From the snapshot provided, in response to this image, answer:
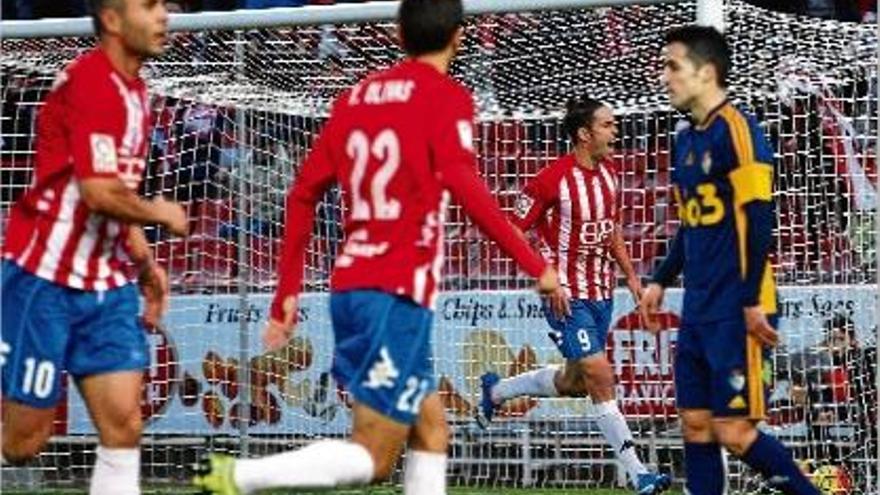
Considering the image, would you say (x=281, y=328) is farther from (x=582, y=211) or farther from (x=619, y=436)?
(x=582, y=211)

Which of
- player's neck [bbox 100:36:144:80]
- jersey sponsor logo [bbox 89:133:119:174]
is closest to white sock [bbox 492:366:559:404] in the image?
player's neck [bbox 100:36:144:80]

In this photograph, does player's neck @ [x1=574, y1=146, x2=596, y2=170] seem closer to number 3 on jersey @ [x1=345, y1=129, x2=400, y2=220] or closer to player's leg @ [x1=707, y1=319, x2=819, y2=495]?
player's leg @ [x1=707, y1=319, x2=819, y2=495]

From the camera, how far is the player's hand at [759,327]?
759cm

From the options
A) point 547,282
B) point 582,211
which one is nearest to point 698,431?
point 547,282

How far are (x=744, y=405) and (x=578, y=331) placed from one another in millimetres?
3485

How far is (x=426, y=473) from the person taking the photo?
6793mm

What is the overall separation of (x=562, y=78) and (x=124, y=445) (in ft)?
20.5

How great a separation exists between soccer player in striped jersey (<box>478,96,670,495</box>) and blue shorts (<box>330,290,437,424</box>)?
462cm

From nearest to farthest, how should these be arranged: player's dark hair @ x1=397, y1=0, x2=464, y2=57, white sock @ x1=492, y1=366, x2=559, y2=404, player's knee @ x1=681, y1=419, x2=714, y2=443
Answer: player's dark hair @ x1=397, y1=0, x2=464, y2=57 → player's knee @ x1=681, y1=419, x2=714, y2=443 → white sock @ x1=492, y1=366, x2=559, y2=404

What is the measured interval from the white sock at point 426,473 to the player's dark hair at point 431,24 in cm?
130

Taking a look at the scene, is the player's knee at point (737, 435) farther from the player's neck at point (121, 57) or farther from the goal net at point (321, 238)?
the goal net at point (321, 238)

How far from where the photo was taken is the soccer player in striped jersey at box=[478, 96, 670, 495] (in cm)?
1116

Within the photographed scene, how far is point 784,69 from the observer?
38.0ft

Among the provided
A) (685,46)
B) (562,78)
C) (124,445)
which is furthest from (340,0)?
(124,445)
